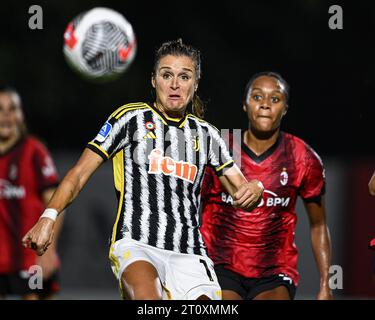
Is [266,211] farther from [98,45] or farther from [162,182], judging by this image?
[98,45]

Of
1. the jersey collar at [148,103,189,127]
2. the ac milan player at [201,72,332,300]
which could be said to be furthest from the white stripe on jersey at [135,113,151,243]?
the ac milan player at [201,72,332,300]

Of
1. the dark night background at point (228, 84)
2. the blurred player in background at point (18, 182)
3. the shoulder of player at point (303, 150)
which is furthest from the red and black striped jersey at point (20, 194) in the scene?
the shoulder of player at point (303, 150)

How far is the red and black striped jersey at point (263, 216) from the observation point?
6090 millimetres

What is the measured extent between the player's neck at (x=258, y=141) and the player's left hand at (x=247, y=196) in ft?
3.68

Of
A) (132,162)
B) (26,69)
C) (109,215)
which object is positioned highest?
(26,69)

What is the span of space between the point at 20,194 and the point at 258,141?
134 inches

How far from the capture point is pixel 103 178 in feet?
37.0

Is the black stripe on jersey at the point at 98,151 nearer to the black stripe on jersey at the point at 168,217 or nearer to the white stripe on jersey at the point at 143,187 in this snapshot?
the white stripe on jersey at the point at 143,187

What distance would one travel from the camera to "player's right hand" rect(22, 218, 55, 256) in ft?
15.3

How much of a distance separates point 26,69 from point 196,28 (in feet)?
8.54

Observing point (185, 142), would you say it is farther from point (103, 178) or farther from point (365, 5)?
point (365, 5)

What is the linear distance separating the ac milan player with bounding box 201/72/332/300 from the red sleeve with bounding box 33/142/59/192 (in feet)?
9.43

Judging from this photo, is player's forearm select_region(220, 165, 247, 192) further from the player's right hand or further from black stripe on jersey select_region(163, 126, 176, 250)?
the player's right hand
